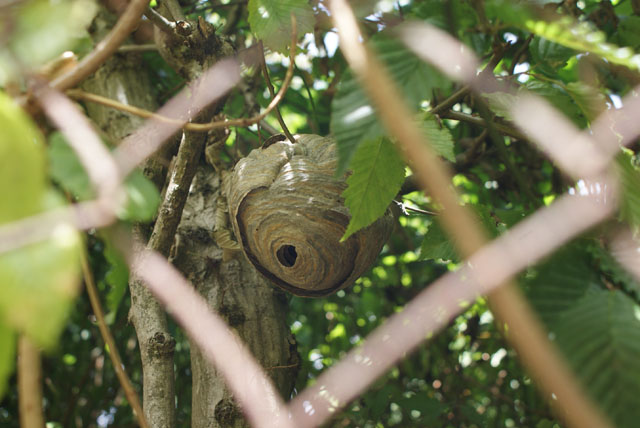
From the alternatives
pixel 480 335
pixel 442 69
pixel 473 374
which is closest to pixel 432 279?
pixel 480 335

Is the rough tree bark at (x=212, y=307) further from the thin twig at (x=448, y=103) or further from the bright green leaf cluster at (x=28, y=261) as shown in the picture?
the bright green leaf cluster at (x=28, y=261)

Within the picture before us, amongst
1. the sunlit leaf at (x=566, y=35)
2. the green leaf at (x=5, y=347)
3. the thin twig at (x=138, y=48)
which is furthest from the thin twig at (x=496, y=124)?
the thin twig at (x=138, y=48)

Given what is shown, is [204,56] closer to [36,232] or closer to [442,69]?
[442,69]

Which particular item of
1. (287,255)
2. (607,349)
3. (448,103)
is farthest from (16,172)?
(287,255)

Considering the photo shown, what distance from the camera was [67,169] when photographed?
0.44 m

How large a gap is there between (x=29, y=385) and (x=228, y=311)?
0.81m

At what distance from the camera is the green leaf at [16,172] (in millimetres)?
312

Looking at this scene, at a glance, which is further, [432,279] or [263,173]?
[432,279]

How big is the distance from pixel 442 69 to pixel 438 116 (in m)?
0.42

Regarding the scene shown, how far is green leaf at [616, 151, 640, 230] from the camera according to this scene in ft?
2.34

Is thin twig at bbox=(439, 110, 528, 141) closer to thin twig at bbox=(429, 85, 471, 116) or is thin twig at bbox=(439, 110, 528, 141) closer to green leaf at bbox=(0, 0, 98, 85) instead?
thin twig at bbox=(429, 85, 471, 116)

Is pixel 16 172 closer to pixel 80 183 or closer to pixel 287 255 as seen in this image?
pixel 80 183

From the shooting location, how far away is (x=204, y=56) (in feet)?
3.82

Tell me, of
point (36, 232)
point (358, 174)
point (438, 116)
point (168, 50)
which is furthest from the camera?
point (168, 50)
